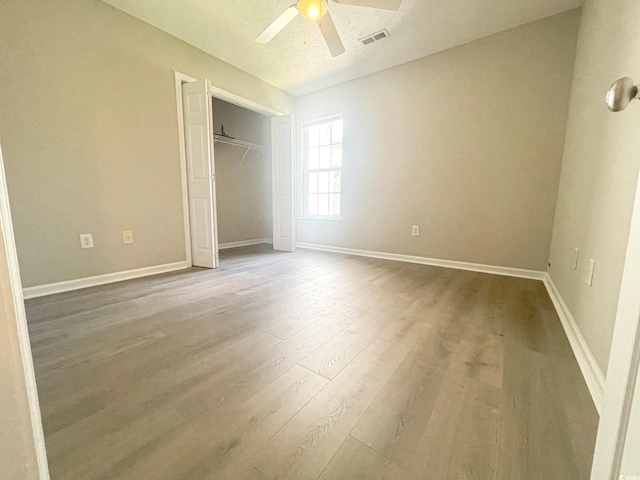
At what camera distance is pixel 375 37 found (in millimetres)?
→ 2605

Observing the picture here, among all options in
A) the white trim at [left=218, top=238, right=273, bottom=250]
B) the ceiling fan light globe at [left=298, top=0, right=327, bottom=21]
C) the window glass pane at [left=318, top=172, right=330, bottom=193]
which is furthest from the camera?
the white trim at [left=218, top=238, right=273, bottom=250]

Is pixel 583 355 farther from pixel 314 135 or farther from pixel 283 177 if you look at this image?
pixel 314 135

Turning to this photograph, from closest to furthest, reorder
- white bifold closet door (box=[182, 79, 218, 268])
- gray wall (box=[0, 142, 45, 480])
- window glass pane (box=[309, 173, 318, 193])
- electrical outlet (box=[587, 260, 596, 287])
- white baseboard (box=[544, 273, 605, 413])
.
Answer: gray wall (box=[0, 142, 45, 480])
white baseboard (box=[544, 273, 605, 413])
electrical outlet (box=[587, 260, 596, 287])
white bifold closet door (box=[182, 79, 218, 268])
window glass pane (box=[309, 173, 318, 193])

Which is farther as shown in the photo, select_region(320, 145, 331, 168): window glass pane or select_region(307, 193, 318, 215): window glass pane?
select_region(307, 193, 318, 215): window glass pane

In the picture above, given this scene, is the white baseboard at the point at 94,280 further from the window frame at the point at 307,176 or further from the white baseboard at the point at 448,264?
the white baseboard at the point at 448,264

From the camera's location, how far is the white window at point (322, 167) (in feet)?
12.8

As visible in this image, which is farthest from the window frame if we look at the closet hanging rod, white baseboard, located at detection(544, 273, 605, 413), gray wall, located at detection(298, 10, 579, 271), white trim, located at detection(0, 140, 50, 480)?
white trim, located at detection(0, 140, 50, 480)

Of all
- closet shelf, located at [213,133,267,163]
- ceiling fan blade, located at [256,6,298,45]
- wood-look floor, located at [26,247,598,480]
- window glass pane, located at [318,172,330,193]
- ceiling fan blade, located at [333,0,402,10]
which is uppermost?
ceiling fan blade, located at [256,6,298,45]

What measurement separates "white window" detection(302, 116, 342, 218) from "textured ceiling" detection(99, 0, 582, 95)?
938 millimetres

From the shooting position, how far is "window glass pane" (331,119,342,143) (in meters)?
3.84

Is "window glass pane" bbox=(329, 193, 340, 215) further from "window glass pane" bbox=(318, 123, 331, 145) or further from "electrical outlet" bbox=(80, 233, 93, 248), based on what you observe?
"electrical outlet" bbox=(80, 233, 93, 248)

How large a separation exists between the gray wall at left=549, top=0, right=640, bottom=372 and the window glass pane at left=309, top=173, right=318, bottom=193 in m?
3.02

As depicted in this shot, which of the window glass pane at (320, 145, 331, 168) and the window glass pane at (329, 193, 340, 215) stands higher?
the window glass pane at (320, 145, 331, 168)

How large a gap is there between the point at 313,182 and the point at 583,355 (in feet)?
12.1
